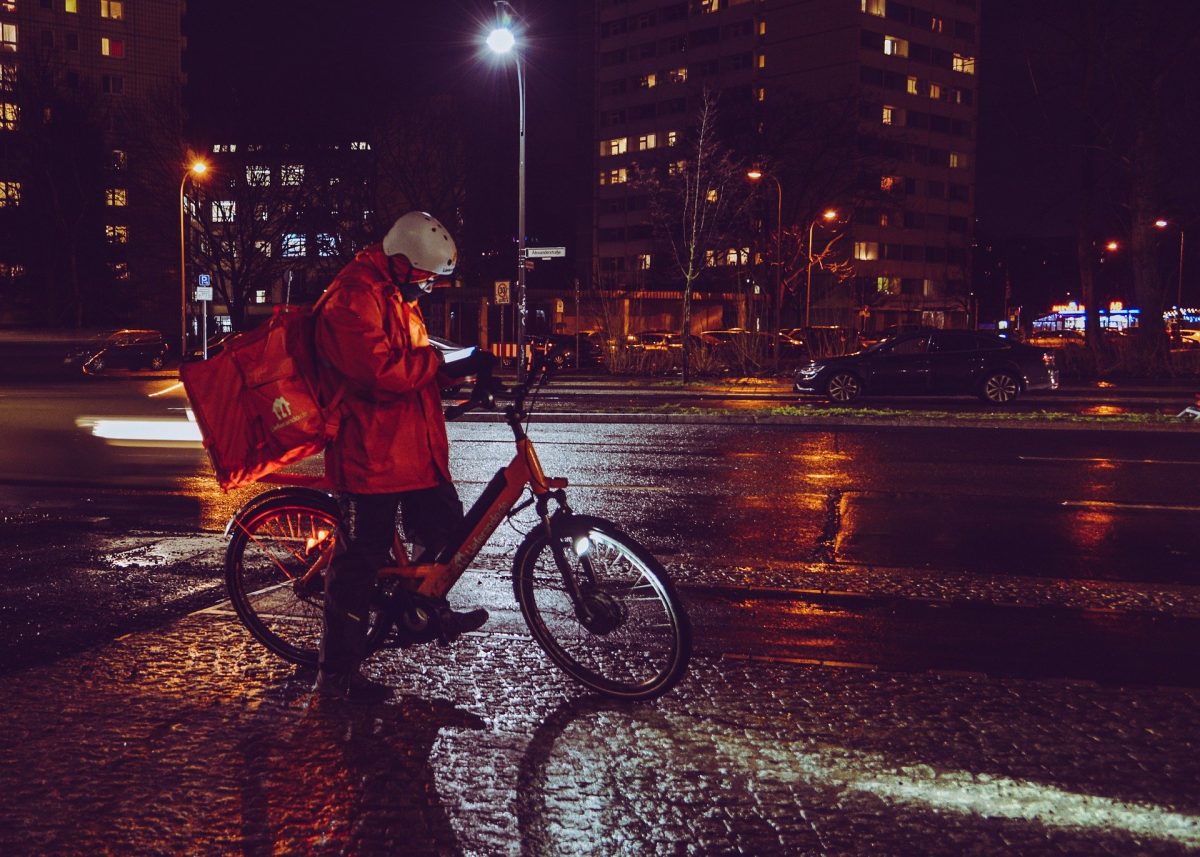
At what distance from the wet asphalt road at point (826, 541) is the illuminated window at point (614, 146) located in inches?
3945

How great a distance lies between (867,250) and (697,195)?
212ft

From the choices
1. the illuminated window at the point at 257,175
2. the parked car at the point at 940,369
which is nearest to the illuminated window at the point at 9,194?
the illuminated window at the point at 257,175

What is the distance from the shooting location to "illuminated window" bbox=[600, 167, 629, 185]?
362 ft

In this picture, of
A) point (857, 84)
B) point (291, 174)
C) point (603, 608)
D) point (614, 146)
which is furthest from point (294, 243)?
point (614, 146)

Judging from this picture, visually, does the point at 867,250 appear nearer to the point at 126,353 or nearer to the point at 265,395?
the point at 126,353

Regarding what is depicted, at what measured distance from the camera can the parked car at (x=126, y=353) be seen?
3941cm

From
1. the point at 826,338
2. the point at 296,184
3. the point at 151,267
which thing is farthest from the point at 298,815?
the point at 151,267

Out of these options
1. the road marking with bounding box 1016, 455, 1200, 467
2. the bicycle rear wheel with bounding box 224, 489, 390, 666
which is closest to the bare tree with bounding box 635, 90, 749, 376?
the road marking with bounding box 1016, 455, 1200, 467

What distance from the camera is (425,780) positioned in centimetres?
367

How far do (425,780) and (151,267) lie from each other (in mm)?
52782

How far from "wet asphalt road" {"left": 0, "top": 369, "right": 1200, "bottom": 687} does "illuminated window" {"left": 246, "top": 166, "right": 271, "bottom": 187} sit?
36.1 m

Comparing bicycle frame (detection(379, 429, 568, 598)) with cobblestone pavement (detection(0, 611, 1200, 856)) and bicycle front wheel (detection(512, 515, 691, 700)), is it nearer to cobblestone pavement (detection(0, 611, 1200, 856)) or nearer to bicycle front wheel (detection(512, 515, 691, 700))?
bicycle front wheel (detection(512, 515, 691, 700))

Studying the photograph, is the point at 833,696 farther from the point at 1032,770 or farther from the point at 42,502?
the point at 42,502

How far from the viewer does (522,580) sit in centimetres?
455
